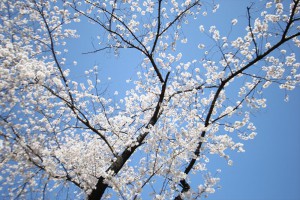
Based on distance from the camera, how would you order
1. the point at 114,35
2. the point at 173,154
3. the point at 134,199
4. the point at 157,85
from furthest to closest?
the point at 157,85 → the point at 114,35 → the point at 173,154 → the point at 134,199

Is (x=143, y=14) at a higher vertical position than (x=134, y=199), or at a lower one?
A: higher

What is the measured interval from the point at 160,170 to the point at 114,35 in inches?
173

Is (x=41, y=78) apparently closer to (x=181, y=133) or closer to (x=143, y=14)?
(x=181, y=133)

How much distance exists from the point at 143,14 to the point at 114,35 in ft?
5.12

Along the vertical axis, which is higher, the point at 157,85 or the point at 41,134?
the point at 157,85

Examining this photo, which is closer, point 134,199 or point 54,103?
point 134,199

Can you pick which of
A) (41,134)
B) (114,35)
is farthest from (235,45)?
(41,134)

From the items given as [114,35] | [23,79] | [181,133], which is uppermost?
[114,35]

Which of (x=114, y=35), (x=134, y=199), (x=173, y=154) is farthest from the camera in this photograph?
Answer: (x=114, y=35)

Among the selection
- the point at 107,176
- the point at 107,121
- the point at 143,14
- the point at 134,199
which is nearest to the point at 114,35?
the point at 143,14

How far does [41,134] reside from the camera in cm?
820

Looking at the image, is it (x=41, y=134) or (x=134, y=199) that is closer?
(x=134, y=199)

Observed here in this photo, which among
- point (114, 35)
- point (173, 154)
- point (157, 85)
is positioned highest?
point (157, 85)

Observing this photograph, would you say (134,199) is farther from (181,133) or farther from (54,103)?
(54,103)
